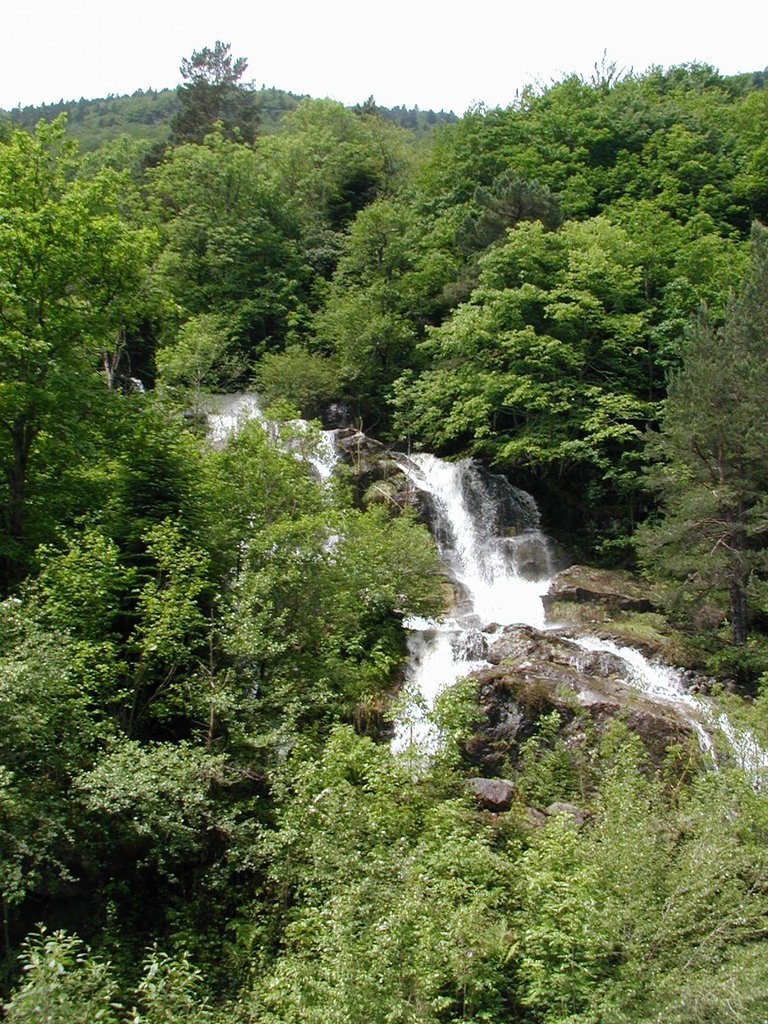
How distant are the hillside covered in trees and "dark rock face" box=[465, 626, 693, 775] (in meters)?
0.27

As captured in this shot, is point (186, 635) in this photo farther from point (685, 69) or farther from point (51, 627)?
point (685, 69)

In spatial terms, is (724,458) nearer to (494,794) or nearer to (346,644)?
(346,644)

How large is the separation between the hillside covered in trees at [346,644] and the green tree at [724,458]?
0.30 feet

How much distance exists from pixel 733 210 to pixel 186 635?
91.9 feet

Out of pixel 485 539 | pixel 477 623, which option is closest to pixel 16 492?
pixel 477 623

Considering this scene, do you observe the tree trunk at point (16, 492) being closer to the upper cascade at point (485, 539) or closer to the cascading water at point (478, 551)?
the cascading water at point (478, 551)

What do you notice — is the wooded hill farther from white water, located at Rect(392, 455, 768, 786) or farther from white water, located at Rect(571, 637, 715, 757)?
white water, located at Rect(571, 637, 715, 757)

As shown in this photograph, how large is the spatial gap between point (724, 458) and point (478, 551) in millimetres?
7352

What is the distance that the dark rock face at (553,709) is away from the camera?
13.2m

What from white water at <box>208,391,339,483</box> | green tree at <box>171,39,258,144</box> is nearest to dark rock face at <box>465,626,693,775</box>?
white water at <box>208,391,339,483</box>

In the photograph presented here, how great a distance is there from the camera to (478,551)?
22.3 metres

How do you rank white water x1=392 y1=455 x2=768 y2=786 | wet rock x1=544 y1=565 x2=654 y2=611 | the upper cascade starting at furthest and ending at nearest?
the upper cascade < wet rock x1=544 y1=565 x2=654 y2=611 < white water x1=392 y1=455 x2=768 y2=786

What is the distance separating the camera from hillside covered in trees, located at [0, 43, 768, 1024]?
23.9ft

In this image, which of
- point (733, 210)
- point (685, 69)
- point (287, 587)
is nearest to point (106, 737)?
point (287, 587)
